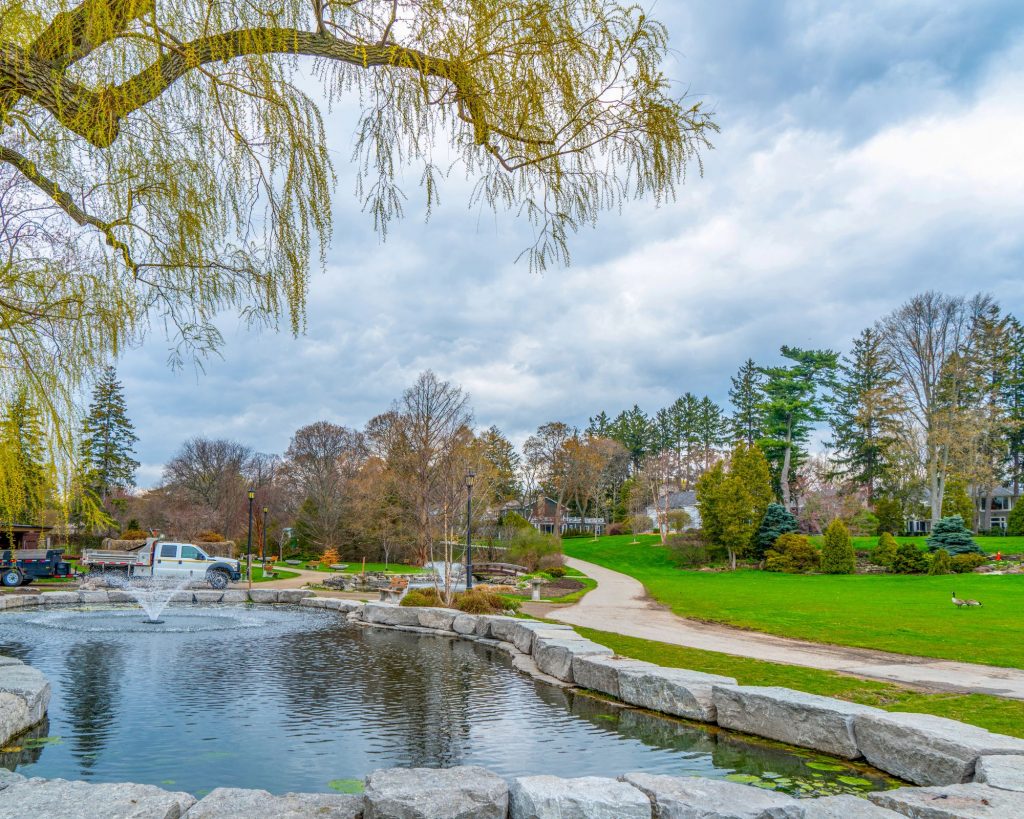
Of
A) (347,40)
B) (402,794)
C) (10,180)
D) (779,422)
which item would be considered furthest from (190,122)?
(779,422)

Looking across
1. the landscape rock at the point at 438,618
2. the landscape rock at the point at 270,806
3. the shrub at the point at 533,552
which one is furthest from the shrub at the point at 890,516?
the landscape rock at the point at 270,806

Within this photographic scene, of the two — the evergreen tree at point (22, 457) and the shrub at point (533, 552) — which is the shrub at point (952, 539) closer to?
the shrub at point (533, 552)

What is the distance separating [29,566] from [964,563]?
36728mm

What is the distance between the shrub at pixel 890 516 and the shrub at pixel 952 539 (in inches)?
496

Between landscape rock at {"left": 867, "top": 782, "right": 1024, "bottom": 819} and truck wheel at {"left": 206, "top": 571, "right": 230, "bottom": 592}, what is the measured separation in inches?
879

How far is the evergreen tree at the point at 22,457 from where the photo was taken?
12.3ft

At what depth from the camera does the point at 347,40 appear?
307 cm

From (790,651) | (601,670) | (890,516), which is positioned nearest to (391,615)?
(601,670)

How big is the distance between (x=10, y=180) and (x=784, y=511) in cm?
4027

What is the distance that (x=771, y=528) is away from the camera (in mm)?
38062

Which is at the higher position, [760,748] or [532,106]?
[532,106]

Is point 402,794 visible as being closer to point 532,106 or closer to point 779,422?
point 532,106

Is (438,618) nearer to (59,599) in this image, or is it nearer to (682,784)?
(682,784)

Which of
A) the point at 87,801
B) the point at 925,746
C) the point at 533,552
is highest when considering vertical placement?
the point at 87,801
